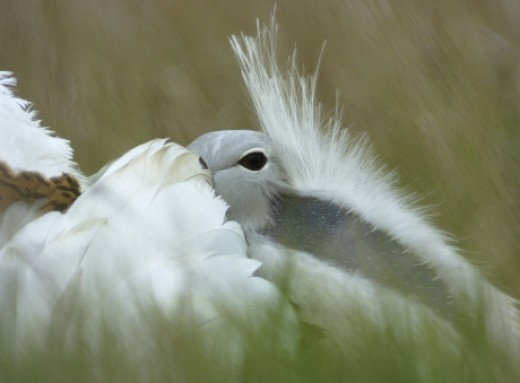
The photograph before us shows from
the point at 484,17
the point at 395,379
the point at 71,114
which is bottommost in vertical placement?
the point at 484,17

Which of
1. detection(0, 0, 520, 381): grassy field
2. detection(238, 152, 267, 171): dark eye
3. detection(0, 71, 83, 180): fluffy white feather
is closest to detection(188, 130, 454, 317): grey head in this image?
detection(238, 152, 267, 171): dark eye

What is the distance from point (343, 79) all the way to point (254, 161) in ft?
3.51

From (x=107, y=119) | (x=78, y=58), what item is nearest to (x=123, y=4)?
(x=78, y=58)

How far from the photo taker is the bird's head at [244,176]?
192 cm

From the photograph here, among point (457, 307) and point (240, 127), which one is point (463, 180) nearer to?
point (457, 307)

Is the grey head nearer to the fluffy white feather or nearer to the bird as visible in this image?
the bird

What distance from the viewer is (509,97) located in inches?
76.9

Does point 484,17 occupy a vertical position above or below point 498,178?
below

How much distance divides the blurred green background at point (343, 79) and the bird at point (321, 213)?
0.07 m


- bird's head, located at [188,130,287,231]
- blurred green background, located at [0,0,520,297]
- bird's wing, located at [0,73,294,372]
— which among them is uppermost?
bird's wing, located at [0,73,294,372]

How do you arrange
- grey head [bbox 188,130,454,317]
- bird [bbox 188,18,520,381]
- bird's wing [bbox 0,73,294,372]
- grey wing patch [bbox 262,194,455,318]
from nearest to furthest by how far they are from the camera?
bird's wing [bbox 0,73,294,372] < bird [bbox 188,18,520,381] < grey wing patch [bbox 262,194,455,318] < grey head [bbox 188,130,454,317]

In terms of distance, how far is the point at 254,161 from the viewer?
6.41 ft

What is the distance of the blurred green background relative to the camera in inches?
68.6

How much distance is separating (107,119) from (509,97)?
43.7 inches
